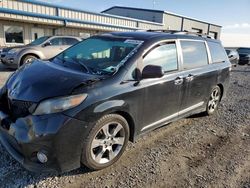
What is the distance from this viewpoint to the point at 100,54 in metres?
3.86

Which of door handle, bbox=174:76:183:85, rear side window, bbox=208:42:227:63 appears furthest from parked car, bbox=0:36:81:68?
door handle, bbox=174:76:183:85

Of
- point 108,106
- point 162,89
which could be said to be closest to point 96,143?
point 108,106

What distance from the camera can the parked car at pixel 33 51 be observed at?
10.1m

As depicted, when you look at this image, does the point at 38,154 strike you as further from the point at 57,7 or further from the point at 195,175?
the point at 57,7

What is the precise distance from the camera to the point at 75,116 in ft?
8.58

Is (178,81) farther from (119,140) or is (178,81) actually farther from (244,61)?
(244,61)

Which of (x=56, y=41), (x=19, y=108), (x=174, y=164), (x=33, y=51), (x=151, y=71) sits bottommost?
(x=174, y=164)

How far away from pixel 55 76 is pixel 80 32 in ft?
64.8

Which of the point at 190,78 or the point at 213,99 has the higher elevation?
the point at 190,78

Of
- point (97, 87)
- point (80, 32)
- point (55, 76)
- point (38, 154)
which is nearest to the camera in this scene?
point (38, 154)

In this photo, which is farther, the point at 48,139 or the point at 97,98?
the point at 97,98

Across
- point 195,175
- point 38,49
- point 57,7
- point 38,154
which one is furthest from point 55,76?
point 57,7

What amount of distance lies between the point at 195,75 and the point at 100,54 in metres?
1.75

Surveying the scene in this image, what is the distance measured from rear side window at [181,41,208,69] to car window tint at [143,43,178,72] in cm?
29
